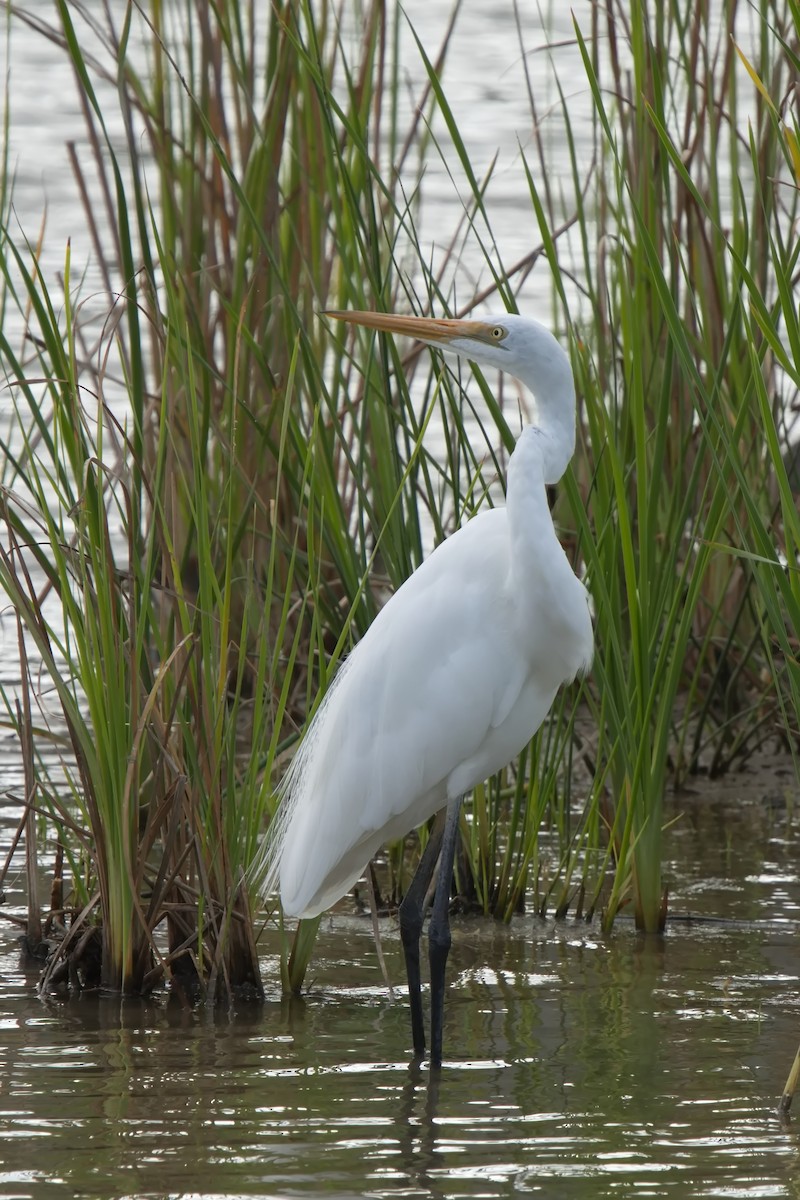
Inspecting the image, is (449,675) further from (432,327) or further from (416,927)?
(432,327)

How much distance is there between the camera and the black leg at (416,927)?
3.12 metres

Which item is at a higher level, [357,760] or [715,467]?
[715,467]

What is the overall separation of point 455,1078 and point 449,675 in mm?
758

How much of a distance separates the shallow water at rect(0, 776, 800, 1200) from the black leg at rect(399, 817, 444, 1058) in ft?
0.19

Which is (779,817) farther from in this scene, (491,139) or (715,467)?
(491,139)

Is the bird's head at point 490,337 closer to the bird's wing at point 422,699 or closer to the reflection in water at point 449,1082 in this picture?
the bird's wing at point 422,699

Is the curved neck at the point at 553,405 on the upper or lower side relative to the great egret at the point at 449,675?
upper

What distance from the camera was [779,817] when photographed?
4547 millimetres

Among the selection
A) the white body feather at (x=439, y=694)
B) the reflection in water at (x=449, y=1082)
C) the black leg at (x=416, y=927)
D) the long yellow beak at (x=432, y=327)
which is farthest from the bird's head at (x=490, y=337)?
the reflection in water at (x=449, y=1082)

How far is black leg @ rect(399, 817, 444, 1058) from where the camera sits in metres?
3.12

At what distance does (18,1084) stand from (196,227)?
2.61m

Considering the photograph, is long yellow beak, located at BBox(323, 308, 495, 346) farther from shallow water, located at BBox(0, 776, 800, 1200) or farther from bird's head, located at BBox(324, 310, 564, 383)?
shallow water, located at BBox(0, 776, 800, 1200)

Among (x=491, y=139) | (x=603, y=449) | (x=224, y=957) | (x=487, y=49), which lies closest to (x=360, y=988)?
(x=224, y=957)

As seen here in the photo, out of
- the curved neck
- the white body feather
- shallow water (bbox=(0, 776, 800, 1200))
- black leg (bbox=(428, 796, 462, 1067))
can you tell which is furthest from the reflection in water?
the curved neck
